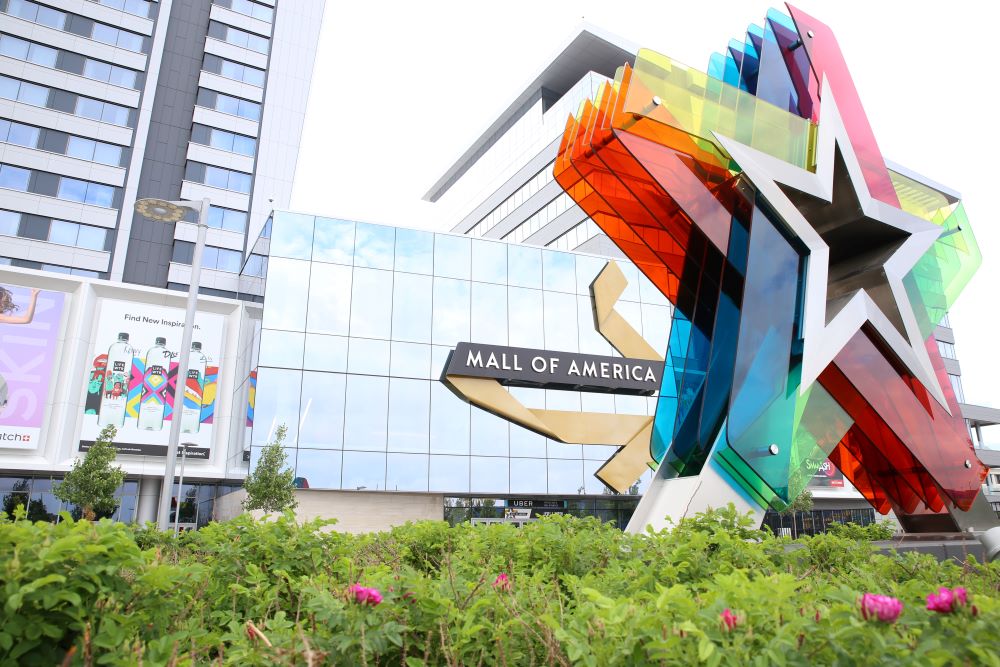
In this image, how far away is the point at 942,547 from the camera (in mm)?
9070

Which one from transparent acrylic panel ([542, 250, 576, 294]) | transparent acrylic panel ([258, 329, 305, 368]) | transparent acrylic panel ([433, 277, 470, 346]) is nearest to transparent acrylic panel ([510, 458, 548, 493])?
transparent acrylic panel ([433, 277, 470, 346])

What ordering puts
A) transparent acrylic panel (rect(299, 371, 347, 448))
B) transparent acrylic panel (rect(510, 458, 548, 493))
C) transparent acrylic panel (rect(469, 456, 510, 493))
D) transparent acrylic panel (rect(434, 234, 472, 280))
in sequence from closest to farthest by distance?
1. transparent acrylic panel (rect(299, 371, 347, 448))
2. transparent acrylic panel (rect(469, 456, 510, 493))
3. transparent acrylic panel (rect(510, 458, 548, 493))
4. transparent acrylic panel (rect(434, 234, 472, 280))

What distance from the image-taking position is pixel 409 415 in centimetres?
2741

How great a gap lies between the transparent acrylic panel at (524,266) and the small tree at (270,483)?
13.0m

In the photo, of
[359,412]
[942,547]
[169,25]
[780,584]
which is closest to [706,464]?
[942,547]

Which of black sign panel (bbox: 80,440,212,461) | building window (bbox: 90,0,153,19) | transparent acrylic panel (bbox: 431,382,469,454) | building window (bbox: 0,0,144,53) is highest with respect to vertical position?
building window (bbox: 90,0,153,19)

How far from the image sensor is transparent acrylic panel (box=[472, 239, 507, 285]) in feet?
101

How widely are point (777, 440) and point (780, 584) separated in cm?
650

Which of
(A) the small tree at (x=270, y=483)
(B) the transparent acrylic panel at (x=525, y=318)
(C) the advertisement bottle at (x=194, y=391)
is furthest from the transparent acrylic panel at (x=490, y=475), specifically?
(C) the advertisement bottle at (x=194, y=391)

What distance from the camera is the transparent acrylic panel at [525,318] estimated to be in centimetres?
3009

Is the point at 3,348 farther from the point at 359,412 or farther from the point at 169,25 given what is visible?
the point at 169,25

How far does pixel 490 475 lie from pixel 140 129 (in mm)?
30059

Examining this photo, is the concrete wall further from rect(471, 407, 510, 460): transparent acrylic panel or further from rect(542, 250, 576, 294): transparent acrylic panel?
rect(542, 250, 576, 294): transparent acrylic panel

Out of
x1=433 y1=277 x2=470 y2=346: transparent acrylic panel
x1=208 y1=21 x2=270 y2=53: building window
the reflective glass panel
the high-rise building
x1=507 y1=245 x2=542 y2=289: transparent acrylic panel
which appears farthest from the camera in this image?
x1=208 y1=21 x2=270 y2=53: building window
